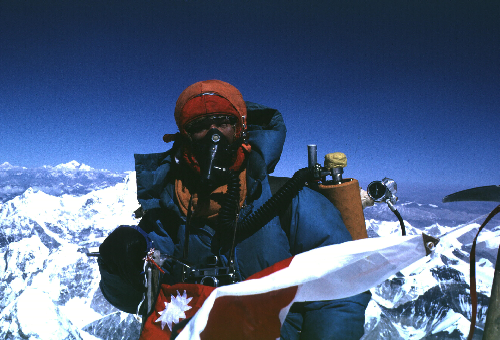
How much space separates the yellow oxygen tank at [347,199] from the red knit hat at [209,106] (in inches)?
35.1

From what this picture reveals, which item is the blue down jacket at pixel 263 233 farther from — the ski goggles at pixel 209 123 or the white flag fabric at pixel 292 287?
the white flag fabric at pixel 292 287

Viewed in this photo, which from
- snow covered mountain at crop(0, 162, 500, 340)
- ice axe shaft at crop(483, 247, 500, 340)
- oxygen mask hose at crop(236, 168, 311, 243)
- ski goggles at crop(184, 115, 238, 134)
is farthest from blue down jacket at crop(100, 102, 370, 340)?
snow covered mountain at crop(0, 162, 500, 340)

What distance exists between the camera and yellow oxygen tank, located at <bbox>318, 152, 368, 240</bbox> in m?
2.69

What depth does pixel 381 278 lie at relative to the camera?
1.67 meters

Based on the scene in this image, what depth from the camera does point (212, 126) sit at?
2.79 meters

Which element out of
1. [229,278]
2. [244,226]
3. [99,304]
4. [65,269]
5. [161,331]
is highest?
[244,226]

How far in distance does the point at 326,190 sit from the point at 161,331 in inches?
71.8

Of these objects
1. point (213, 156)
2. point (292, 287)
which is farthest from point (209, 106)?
point (292, 287)

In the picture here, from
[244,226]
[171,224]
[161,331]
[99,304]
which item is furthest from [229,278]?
[99,304]

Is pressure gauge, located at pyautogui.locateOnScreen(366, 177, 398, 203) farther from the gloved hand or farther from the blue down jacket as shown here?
the gloved hand

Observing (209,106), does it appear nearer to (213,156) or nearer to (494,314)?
(213,156)

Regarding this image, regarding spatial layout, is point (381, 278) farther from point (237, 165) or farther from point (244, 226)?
Answer: point (237, 165)

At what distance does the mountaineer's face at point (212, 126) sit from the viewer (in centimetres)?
278

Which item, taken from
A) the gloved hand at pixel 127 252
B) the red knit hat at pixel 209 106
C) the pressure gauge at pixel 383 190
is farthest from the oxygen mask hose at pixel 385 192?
the gloved hand at pixel 127 252
